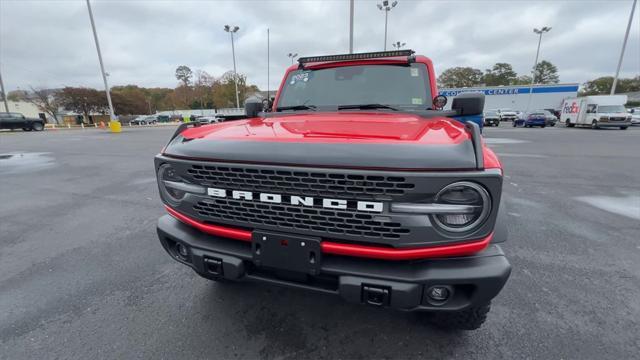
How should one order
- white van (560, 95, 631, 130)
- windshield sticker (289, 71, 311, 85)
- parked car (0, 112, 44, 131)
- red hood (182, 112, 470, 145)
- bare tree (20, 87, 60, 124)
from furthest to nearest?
bare tree (20, 87, 60, 124), parked car (0, 112, 44, 131), white van (560, 95, 631, 130), windshield sticker (289, 71, 311, 85), red hood (182, 112, 470, 145)

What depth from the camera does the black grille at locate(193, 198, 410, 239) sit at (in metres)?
1.45

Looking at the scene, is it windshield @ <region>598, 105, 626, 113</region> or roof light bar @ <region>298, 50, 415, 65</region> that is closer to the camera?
roof light bar @ <region>298, 50, 415, 65</region>

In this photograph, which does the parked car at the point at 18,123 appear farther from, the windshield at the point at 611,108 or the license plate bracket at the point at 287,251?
the windshield at the point at 611,108

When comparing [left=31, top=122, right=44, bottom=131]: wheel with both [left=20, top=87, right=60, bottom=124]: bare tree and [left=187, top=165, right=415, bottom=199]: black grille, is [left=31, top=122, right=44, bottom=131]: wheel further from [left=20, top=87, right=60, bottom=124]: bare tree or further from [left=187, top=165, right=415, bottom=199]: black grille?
[left=20, top=87, right=60, bottom=124]: bare tree

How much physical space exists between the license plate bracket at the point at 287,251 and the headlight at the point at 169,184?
644 mm

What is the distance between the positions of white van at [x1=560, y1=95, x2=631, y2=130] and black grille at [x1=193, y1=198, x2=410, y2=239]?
28.0 m

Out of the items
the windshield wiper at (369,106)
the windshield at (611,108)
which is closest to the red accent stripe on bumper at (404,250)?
the windshield wiper at (369,106)

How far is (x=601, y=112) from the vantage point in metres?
21.4

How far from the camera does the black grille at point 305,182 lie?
1388mm

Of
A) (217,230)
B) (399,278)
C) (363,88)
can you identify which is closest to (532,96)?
(363,88)

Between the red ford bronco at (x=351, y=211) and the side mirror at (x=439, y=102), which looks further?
the side mirror at (x=439, y=102)

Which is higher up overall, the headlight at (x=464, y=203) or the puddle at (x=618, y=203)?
the headlight at (x=464, y=203)

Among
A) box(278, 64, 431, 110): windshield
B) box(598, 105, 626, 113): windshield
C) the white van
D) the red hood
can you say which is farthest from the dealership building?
the red hood

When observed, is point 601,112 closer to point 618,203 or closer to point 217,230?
point 618,203
